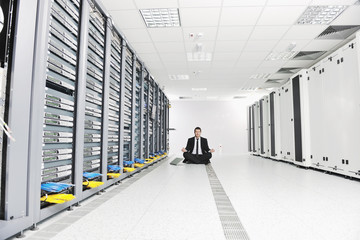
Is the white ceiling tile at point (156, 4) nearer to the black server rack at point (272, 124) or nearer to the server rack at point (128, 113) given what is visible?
the server rack at point (128, 113)

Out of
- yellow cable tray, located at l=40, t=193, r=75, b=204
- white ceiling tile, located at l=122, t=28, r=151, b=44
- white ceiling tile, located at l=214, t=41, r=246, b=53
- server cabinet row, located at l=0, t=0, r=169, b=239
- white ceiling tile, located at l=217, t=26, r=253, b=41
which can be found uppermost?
white ceiling tile, located at l=122, t=28, r=151, b=44

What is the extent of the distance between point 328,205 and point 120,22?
4394mm

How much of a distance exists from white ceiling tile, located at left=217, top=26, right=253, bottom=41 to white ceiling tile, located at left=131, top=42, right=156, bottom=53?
165 cm

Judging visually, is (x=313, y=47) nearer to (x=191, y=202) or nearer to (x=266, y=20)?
(x=266, y=20)

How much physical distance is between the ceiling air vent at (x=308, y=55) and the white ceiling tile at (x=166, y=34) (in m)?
3.38

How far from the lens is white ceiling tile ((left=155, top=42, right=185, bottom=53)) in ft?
17.7

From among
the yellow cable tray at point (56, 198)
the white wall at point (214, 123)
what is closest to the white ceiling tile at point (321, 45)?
the yellow cable tray at point (56, 198)

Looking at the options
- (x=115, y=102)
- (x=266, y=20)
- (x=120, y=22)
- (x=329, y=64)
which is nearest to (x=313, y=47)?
(x=329, y=64)

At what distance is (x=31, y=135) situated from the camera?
1.58 m

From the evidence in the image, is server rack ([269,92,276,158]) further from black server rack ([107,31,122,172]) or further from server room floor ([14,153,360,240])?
black server rack ([107,31,122,172])

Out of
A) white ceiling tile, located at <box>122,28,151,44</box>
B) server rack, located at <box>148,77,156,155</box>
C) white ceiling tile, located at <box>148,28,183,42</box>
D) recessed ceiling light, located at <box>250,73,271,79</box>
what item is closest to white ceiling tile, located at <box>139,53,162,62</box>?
server rack, located at <box>148,77,156,155</box>

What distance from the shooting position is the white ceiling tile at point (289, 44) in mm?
5284

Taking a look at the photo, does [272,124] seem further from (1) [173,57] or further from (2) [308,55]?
(1) [173,57]

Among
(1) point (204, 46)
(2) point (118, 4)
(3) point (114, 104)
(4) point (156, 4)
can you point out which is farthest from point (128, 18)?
(1) point (204, 46)
